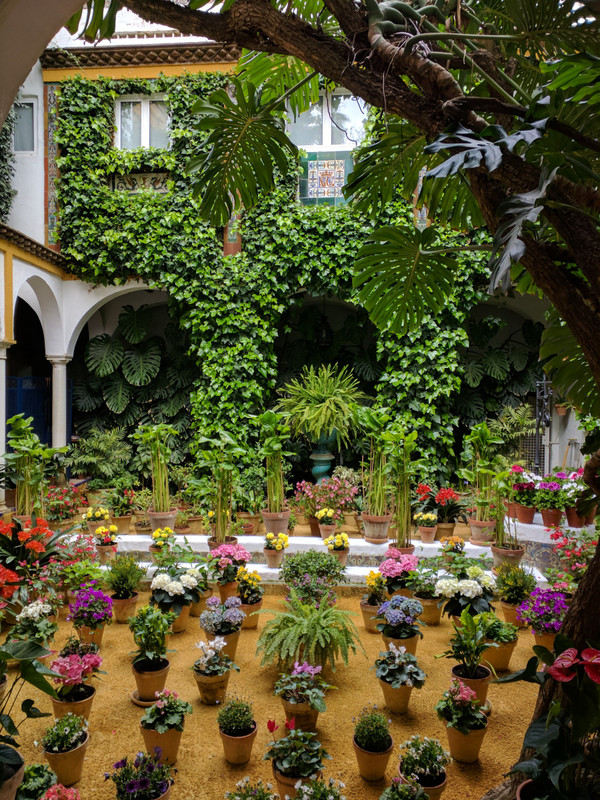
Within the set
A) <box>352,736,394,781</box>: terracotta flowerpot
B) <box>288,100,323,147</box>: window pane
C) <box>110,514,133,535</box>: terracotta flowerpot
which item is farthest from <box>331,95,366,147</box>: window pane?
<box>352,736,394,781</box>: terracotta flowerpot

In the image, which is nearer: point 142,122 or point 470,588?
point 470,588

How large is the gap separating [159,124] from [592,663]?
8.98 metres

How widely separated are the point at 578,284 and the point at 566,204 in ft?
0.65

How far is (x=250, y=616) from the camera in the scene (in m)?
4.36

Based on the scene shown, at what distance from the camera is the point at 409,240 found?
213 centimetres

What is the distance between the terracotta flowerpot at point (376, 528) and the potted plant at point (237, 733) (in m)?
3.22

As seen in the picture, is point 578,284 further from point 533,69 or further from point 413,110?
point 533,69

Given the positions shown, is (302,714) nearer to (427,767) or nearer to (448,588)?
(427,767)

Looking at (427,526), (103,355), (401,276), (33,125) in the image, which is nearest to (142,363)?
(103,355)

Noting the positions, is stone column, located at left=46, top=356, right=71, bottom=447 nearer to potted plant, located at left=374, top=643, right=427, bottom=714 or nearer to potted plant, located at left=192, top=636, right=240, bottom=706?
potted plant, located at left=192, top=636, right=240, bottom=706

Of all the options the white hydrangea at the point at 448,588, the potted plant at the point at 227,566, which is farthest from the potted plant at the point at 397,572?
the potted plant at the point at 227,566

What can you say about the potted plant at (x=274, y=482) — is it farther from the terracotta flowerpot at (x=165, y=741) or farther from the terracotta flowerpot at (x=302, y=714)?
the terracotta flowerpot at (x=165, y=741)

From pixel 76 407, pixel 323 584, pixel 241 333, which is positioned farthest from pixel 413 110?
pixel 76 407

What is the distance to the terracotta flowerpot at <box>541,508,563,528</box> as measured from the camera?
561 cm
